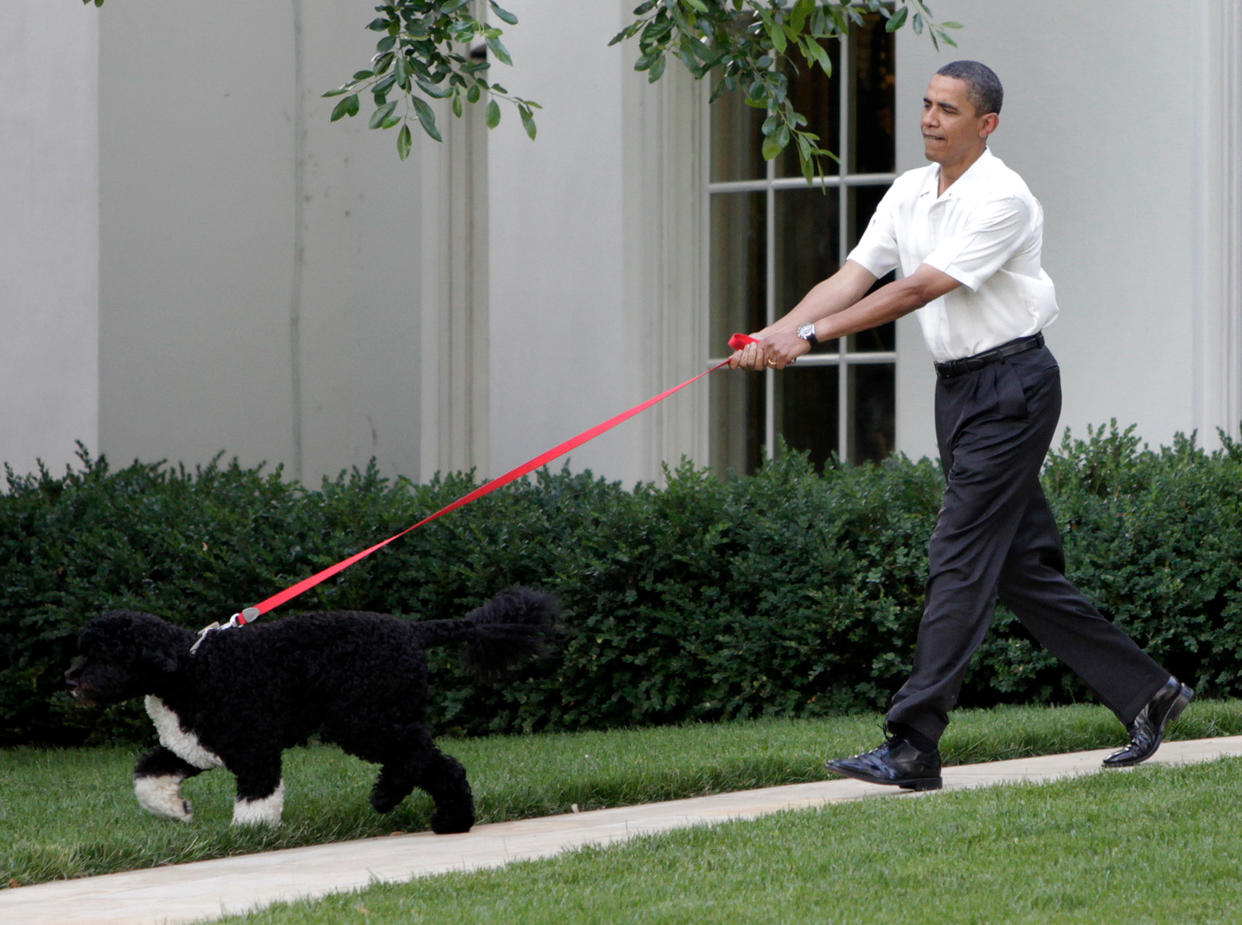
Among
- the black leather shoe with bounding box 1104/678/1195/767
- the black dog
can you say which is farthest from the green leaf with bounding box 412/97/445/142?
the black leather shoe with bounding box 1104/678/1195/767

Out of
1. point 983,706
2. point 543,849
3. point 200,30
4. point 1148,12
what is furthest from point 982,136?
point 200,30

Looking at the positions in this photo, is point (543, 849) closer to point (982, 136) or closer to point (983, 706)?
point (982, 136)

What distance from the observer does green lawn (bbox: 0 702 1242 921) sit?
392 centimetres

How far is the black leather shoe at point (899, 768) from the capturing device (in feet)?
17.3

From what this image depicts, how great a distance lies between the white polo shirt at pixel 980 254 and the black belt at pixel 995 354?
0.02 metres

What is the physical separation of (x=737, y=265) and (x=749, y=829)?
5.74 meters

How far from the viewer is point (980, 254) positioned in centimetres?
523

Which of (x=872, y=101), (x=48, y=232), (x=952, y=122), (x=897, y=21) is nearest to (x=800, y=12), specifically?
(x=897, y=21)

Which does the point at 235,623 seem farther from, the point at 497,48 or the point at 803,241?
the point at 803,241

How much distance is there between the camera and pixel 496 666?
5055 mm

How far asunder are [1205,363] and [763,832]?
196 inches

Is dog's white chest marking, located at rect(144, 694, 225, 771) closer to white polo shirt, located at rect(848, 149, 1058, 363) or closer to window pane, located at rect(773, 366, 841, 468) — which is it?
white polo shirt, located at rect(848, 149, 1058, 363)

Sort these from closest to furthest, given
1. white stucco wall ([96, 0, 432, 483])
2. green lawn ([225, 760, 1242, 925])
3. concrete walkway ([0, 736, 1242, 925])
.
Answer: green lawn ([225, 760, 1242, 925])
concrete walkway ([0, 736, 1242, 925])
white stucco wall ([96, 0, 432, 483])

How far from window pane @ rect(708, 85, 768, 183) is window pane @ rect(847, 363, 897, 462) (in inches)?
50.3
